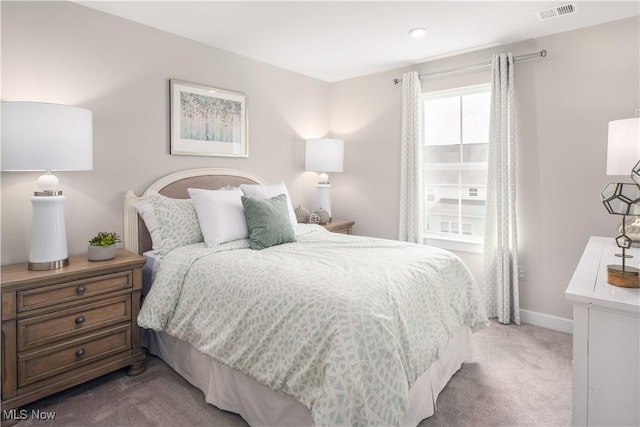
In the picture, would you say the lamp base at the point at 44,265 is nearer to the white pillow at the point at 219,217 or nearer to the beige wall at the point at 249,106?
the beige wall at the point at 249,106


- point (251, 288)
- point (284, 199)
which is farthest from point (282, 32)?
point (251, 288)

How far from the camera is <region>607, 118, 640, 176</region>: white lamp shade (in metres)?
2.04

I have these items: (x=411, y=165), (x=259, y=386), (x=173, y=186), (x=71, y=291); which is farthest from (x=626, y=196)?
(x=173, y=186)

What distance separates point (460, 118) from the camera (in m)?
3.62

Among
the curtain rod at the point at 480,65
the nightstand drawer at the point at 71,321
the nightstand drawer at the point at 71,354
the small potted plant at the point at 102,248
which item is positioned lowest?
the nightstand drawer at the point at 71,354

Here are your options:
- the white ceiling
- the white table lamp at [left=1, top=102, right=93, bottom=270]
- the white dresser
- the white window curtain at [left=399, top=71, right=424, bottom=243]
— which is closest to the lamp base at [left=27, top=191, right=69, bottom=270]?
the white table lamp at [left=1, top=102, right=93, bottom=270]

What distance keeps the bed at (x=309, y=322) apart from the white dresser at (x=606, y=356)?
617 millimetres

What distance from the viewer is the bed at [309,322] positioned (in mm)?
1396

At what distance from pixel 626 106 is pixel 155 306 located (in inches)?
143

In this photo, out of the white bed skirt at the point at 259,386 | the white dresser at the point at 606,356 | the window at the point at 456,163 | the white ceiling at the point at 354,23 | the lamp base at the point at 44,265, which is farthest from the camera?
the window at the point at 456,163

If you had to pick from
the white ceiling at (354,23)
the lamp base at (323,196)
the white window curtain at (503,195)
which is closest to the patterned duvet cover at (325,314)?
the white window curtain at (503,195)

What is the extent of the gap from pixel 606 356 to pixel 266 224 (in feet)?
6.40

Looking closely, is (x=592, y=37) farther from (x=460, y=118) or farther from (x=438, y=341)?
(x=438, y=341)

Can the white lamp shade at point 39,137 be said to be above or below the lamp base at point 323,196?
above
